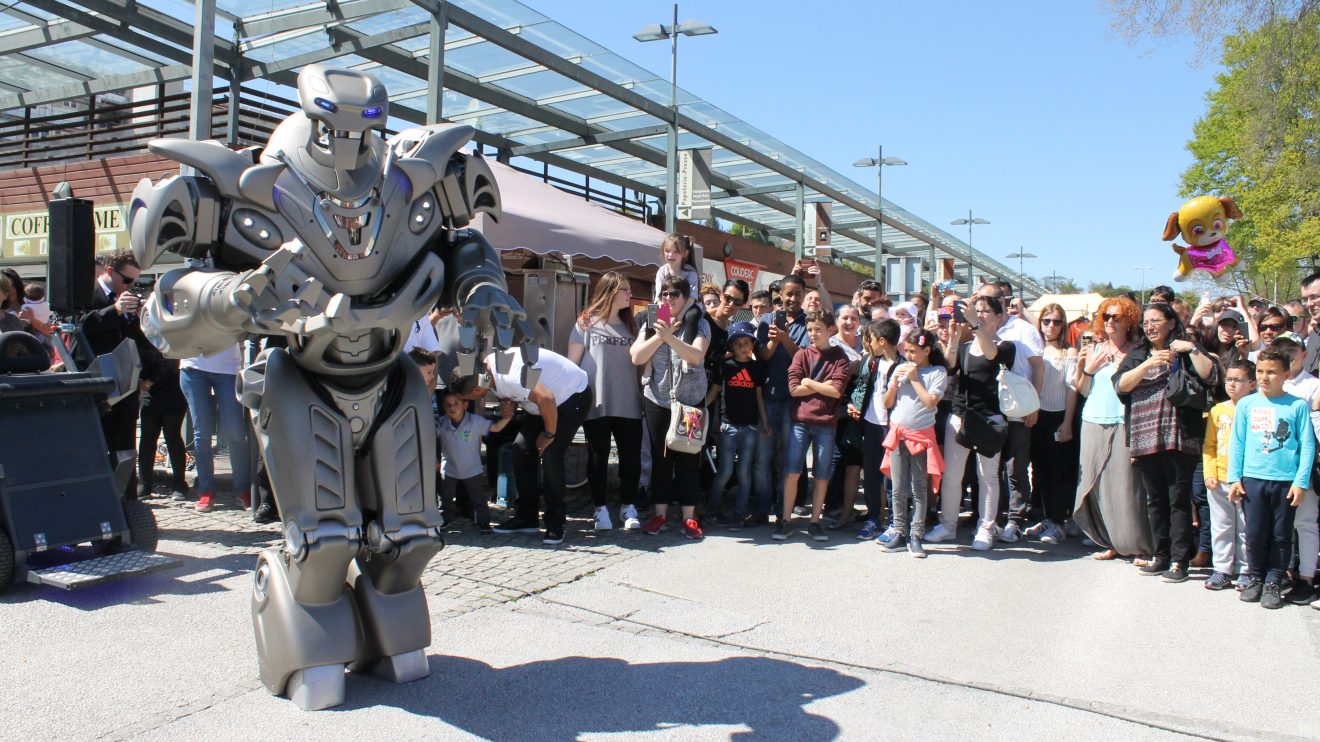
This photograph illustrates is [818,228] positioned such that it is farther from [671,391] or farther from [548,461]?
[548,461]

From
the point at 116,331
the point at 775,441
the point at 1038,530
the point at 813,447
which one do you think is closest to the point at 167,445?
the point at 116,331

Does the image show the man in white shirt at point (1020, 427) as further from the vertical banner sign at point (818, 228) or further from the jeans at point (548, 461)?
the vertical banner sign at point (818, 228)

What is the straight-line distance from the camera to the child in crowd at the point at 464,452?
6.34 meters

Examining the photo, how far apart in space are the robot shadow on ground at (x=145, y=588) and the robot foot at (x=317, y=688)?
1699 mm

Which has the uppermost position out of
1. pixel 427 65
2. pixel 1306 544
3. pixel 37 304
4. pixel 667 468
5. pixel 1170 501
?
pixel 427 65

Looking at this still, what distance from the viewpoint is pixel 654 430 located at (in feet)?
21.4

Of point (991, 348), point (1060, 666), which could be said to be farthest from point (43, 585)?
point (991, 348)

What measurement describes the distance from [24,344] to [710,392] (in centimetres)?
413

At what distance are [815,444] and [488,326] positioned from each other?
3.61 meters

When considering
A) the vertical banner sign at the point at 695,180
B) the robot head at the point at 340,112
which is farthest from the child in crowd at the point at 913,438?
the vertical banner sign at the point at 695,180

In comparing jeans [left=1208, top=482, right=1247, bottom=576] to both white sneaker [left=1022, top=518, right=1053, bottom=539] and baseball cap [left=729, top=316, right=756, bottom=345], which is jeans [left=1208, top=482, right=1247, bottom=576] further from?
baseball cap [left=729, top=316, right=756, bottom=345]

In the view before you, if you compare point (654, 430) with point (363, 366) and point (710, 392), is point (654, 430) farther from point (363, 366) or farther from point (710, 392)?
point (363, 366)

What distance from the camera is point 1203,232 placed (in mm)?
6594

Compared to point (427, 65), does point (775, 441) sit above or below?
below
